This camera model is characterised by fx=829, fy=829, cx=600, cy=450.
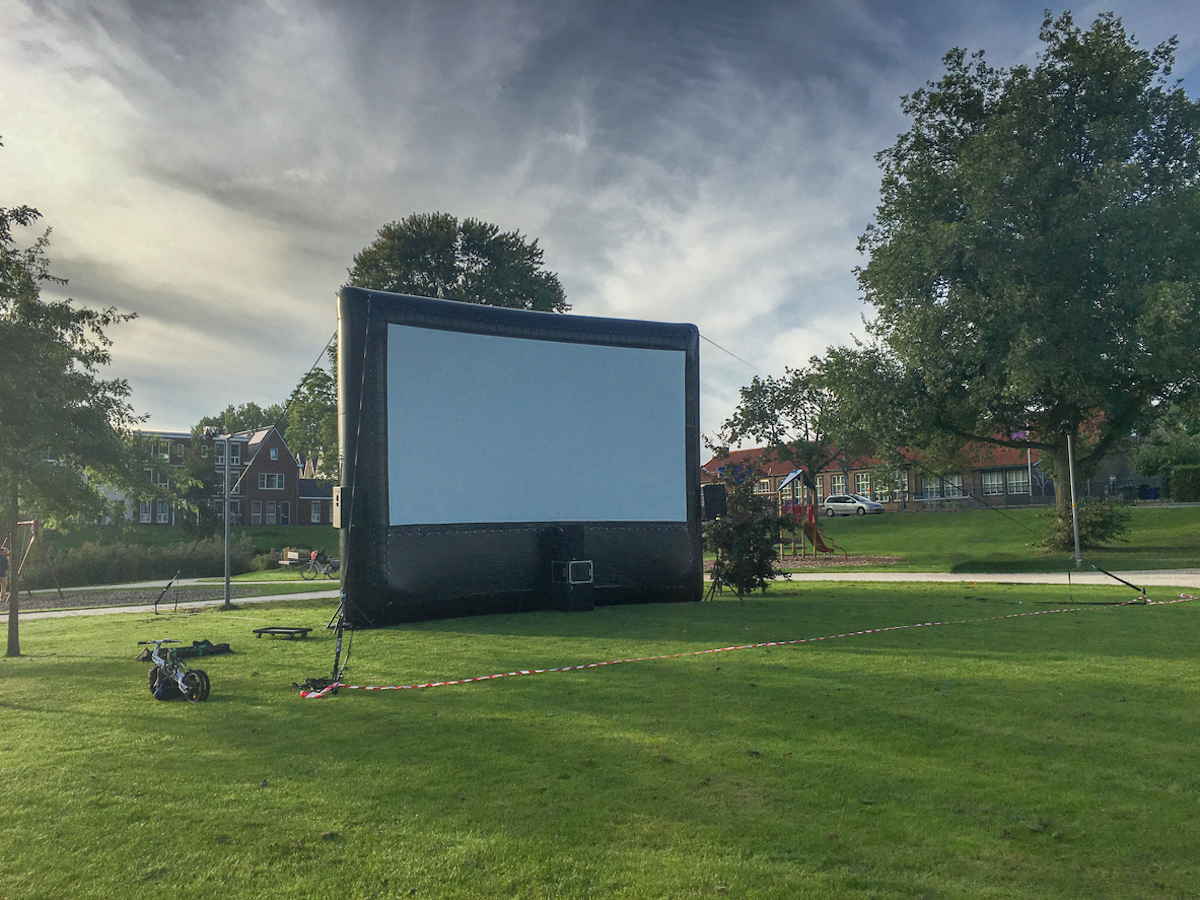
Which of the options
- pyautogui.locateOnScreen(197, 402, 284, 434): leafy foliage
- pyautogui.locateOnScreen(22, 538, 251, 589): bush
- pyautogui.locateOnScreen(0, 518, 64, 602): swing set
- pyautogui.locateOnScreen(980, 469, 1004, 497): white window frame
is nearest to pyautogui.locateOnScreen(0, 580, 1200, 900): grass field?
pyautogui.locateOnScreen(0, 518, 64, 602): swing set

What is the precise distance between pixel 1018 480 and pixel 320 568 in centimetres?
4560

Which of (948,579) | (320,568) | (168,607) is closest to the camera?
(168,607)

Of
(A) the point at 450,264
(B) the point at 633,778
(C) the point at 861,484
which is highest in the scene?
(A) the point at 450,264

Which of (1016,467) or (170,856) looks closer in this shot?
(170,856)

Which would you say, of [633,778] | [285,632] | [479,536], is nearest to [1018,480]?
[479,536]

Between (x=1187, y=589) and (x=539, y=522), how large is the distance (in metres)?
11.6

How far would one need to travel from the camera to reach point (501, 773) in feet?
15.8

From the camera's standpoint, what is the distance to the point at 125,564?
1200 inches

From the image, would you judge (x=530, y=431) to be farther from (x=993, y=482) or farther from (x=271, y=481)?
(x=271, y=481)

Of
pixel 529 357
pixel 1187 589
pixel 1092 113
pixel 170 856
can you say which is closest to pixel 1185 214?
pixel 1092 113

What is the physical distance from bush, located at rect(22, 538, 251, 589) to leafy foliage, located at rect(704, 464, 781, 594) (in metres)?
21.5

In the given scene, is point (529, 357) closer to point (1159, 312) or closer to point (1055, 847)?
point (1055, 847)

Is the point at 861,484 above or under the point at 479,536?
above

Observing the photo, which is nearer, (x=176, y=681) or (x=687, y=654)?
(x=176, y=681)
